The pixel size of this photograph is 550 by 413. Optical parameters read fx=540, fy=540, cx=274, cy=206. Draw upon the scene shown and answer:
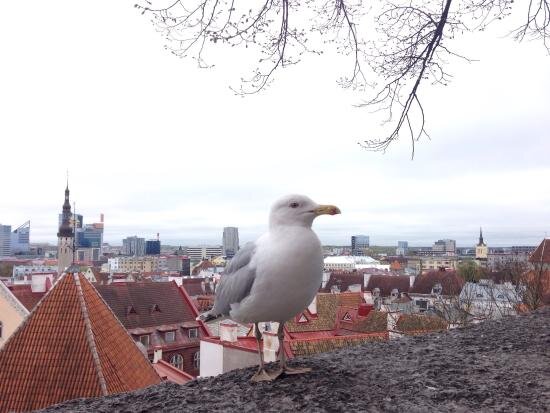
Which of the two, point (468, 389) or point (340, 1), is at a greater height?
point (340, 1)

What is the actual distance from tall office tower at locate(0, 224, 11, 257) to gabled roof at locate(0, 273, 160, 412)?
11698 centimetres

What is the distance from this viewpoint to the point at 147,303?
66.0 ft

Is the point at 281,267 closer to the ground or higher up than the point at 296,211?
closer to the ground

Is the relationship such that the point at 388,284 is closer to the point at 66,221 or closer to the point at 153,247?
the point at 66,221

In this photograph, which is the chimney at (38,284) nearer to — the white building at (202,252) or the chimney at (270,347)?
the chimney at (270,347)

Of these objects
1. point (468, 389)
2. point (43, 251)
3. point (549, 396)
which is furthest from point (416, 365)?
point (43, 251)

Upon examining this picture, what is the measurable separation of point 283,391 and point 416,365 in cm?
93

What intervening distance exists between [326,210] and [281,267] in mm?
329

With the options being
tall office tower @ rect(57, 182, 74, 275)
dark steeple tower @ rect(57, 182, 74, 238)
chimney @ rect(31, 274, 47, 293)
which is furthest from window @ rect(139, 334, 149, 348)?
dark steeple tower @ rect(57, 182, 74, 238)

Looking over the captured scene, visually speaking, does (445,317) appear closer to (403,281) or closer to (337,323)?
(337,323)

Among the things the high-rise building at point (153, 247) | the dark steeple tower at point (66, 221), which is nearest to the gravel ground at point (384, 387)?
the dark steeple tower at point (66, 221)

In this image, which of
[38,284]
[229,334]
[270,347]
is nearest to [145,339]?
[38,284]

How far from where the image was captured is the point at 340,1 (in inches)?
171

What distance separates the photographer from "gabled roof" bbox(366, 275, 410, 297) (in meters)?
40.4
